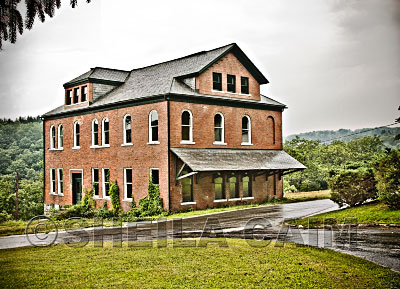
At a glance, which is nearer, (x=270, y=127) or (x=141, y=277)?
(x=141, y=277)

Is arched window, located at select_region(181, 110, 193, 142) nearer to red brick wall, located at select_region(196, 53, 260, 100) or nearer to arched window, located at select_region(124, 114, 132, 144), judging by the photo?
red brick wall, located at select_region(196, 53, 260, 100)

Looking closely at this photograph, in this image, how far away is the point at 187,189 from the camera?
25031mm

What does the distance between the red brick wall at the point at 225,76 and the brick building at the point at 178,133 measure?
0.06 meters

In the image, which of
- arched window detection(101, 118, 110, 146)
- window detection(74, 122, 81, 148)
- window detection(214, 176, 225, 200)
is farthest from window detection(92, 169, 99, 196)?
window detection(214, 176, 225, 200)

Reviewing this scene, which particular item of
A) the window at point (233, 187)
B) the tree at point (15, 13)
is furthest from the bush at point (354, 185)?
the tree at point (15, 13)

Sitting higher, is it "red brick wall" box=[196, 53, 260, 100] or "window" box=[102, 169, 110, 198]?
"red brick wall" box=[196, 53, 260, 100]

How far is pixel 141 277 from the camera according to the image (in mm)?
9008

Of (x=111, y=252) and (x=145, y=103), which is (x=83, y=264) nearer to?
(x=111, y=252)

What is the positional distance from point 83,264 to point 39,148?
30751 millimetres

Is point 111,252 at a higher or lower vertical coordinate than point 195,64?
lower

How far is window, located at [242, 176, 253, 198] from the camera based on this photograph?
2814 cm

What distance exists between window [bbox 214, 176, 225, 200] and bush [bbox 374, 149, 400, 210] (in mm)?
10868

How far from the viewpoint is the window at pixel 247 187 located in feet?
92.3

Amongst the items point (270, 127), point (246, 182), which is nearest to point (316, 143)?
point (270, 127)
